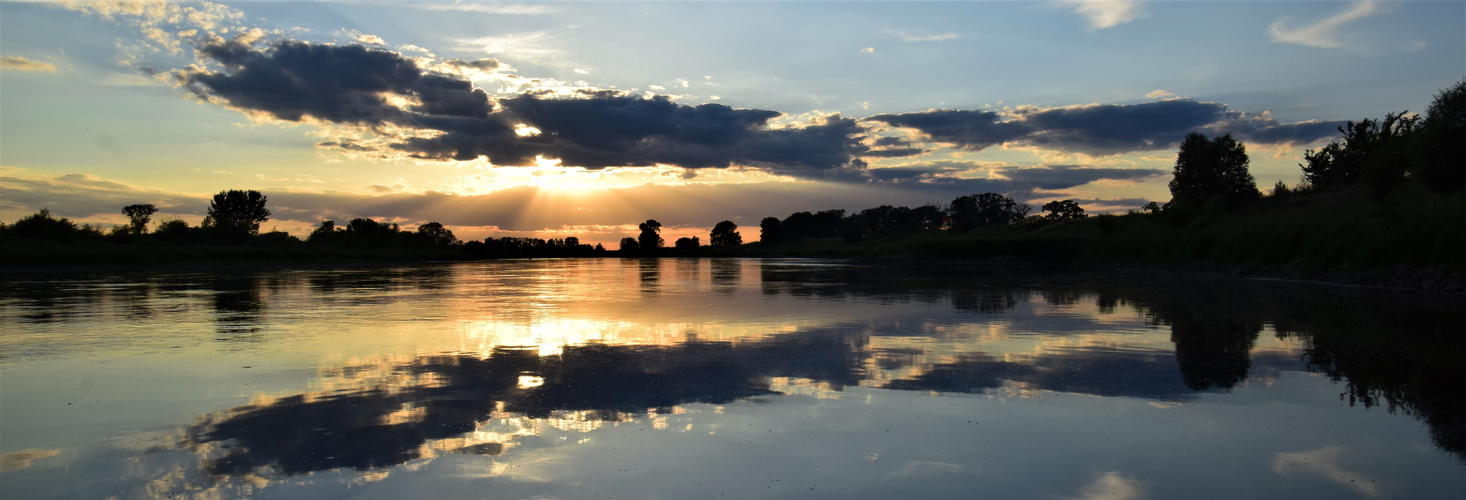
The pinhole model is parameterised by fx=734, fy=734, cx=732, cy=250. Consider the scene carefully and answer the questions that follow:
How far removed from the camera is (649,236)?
191 metres

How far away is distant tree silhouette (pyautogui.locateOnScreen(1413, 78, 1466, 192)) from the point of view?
32.0 meters

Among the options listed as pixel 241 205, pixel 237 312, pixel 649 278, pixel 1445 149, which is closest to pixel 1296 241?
pixel 1445 149

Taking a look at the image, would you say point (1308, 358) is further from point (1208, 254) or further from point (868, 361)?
point (1208, 254)

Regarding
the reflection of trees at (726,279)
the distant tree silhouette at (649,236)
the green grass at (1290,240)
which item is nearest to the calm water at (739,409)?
the green grass at (1290,240)

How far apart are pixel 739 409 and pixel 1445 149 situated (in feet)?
133

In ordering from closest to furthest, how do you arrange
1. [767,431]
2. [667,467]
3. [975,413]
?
[667,467] → [767,431] → [975,413]

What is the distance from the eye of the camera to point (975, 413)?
729cm

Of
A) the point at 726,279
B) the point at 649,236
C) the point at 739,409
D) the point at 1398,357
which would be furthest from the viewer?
the point at 649,236

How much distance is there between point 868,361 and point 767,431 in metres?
4.16

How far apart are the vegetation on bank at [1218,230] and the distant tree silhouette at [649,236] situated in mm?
69137

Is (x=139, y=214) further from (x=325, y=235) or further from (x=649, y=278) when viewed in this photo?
(x=649, y=278)

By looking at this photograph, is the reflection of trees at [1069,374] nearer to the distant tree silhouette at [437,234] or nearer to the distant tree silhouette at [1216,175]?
the distant tree silhouette at [1216,175]

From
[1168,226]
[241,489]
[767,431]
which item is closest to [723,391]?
[767,431]

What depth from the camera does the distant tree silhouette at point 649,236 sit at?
18750cm
